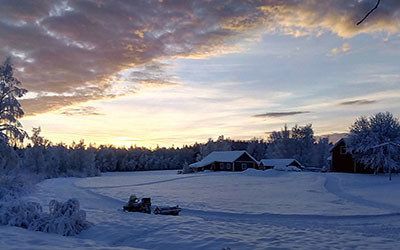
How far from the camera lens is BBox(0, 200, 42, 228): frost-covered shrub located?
18375 mm

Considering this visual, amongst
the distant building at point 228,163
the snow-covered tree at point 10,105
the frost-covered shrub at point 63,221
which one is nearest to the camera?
the frost-covered shrub at point 63,221

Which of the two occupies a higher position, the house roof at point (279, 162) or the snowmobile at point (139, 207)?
the house roof at point (279, 162)

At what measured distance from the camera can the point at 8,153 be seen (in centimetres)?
3922

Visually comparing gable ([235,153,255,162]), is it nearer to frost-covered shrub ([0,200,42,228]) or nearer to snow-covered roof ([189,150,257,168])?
snow-covered roof ([189,150,257,168])

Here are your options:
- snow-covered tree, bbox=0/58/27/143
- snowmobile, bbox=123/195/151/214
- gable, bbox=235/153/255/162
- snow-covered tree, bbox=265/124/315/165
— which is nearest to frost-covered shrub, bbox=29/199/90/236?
snowmobile, bbox=123/195/151/214

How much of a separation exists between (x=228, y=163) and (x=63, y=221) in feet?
241

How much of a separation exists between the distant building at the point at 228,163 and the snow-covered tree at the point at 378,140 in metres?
33.0

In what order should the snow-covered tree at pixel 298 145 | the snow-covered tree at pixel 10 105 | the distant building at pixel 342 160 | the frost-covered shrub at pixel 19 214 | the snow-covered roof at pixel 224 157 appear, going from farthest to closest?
the snow-covered tree at pixel 298 145 → the snow-covered roof at pixel 224 157 → the distant building at pixel 342 160 → the snow-covered tree at pixel 10 105 → the frost-covered shrub at pixel 19 214

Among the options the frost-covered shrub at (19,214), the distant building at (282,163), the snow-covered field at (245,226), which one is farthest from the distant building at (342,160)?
the frost-covered shrub at (19,214)

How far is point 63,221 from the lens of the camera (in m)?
17.9

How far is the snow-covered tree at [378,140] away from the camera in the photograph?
182 feet

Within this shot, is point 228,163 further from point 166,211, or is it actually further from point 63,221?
point 63,221

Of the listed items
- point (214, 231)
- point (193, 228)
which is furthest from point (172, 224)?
point (214, 231)

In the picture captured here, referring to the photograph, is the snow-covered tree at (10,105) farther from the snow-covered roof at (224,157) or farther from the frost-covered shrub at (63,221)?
the snow-covered roof at (224,157)
